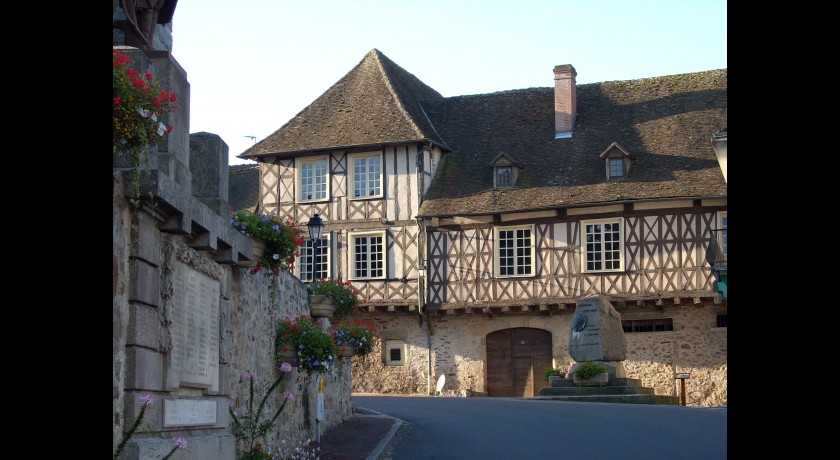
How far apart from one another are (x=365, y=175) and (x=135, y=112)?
77.6ft

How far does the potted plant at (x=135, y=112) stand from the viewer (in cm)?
643

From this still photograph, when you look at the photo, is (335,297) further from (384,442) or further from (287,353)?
(287,353)

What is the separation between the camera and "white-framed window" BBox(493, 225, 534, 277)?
28.7m

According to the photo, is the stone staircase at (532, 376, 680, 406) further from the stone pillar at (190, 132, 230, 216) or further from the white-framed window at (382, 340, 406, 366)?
the stone pillar at (190, 132, 230, 216)

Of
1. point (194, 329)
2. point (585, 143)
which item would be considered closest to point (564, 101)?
point (585, 143)

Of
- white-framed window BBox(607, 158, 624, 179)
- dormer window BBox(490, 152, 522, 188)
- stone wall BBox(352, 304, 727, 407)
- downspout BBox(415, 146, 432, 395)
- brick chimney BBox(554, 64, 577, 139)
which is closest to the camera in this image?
stone wall BBox(352, 304, 727, 407)

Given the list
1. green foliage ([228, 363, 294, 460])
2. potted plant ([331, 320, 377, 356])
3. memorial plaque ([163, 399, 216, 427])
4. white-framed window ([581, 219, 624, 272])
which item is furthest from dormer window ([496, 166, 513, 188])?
memorial plaque ([163, 399, 216, 427])

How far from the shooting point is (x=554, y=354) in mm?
28344

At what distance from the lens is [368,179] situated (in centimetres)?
3012

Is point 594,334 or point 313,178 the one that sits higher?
point 313,178

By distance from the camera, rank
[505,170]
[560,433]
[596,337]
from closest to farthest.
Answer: [560,433]
[596,337]
[505,170]

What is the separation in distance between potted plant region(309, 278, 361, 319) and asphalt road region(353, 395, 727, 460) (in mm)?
1784
